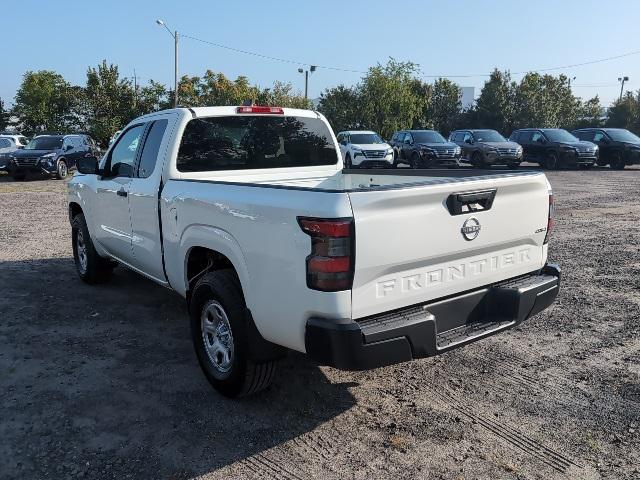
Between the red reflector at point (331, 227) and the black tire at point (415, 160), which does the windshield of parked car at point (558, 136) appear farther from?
the red reflector at point (331, 227)

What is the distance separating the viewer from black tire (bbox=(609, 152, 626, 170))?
2381 centimetres

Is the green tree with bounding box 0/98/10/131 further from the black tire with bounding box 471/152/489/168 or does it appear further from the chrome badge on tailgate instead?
the chrome badge on tailgate

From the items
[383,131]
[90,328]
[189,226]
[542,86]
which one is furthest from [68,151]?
[542,86]

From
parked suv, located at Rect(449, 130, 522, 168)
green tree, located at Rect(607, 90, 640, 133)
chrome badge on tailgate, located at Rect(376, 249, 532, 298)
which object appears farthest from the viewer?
green tree, located at Rect(607, 90, 640, 133)

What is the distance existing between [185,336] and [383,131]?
3925 cm

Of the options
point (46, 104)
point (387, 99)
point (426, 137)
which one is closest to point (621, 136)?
point (426, 137)

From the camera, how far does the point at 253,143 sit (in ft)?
16.1

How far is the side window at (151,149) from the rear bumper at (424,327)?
2.46 m

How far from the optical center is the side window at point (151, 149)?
15.3ft

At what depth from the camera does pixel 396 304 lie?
3027 mm

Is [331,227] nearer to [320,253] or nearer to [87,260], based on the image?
[320,253]

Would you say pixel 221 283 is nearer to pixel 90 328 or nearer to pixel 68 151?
pixel 90 328

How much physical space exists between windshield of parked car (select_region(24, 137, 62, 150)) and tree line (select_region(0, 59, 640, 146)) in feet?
52.0

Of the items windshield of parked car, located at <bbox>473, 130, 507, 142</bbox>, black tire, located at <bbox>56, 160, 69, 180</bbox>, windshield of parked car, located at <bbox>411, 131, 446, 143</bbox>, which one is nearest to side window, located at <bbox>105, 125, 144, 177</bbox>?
black tire, located at <bbox>56, 160, 69, 180</bbox>
